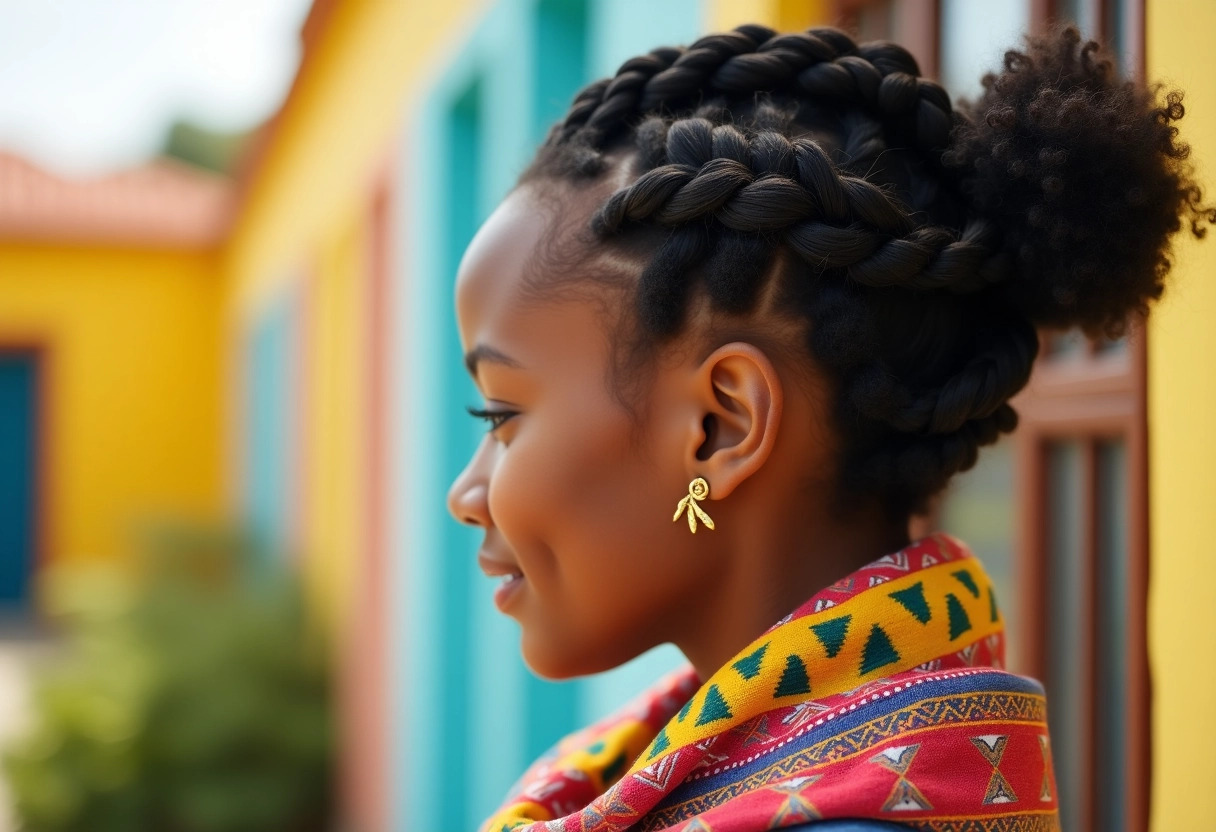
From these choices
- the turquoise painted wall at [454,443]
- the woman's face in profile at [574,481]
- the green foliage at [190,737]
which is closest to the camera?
the woman's face in profile at [574,481]

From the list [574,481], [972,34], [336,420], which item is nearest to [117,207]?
[336,420]

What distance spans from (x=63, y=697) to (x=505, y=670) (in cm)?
390

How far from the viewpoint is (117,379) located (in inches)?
481

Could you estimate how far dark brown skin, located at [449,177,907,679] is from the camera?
1.19 m

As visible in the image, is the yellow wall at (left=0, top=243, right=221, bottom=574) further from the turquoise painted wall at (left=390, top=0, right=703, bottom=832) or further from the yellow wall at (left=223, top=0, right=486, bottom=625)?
the turquoise painted wall at (left=390, top=0, right=703, bottom=832)

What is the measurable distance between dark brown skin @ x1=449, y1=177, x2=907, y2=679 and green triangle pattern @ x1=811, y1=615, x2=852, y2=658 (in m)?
0.12

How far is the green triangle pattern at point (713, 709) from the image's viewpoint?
108cm

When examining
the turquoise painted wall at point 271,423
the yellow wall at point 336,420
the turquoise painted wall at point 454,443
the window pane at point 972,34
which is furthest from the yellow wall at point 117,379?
the window pane at point 972,34

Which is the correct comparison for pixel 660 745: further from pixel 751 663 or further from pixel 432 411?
pixel 432 411

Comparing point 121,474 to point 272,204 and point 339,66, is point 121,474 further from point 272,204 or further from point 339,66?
point 339,66

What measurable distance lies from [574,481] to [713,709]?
279mm

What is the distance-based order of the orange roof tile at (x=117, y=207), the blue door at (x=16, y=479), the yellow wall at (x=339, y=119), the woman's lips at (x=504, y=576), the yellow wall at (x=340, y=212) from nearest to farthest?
1. the woman's lips at (x=504, y=576)
2. the yellow wall at (x=339, y=119)
3. the yellow wall at (x=340, y=212)
4. the orange roof tile at (x=117, y=207)
5. the blue door at (x=16, y=479)

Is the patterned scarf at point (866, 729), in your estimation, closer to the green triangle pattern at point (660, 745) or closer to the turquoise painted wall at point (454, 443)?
the green triangle pattern at point (660, 745)

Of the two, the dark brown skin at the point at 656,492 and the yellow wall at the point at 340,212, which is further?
the yellow wall at the point at 340,212
